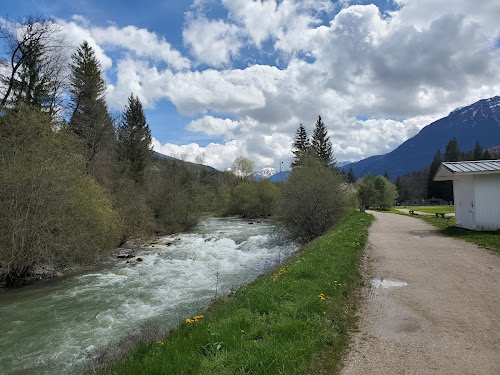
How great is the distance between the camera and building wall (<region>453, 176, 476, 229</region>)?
1414 centimetres

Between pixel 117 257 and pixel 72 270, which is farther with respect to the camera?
pixel 117 257

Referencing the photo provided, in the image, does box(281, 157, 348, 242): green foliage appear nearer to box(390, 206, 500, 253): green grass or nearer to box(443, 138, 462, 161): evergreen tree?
box(390, 206, 500, 253): green grass

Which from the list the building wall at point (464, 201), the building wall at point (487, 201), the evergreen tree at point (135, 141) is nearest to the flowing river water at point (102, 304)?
the building wall at point (464, 201)

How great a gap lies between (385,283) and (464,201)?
36.4ft

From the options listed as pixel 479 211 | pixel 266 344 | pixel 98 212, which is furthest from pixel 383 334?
pixel 98 212

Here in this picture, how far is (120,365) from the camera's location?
4.04m

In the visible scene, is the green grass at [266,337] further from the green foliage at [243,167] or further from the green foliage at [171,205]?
the green foliage at [243,167]

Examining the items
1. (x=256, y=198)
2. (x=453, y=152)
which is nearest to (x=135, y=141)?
(x=256, y=198)

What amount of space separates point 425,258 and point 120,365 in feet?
30.0

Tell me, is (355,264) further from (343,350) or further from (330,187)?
(330,187)

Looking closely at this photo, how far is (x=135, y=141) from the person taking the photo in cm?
3666

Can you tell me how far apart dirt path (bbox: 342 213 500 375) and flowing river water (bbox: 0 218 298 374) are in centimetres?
505

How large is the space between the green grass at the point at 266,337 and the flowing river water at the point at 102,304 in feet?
10.2

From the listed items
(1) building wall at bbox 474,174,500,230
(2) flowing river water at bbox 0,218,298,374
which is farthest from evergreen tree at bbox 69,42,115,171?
(1) building wall at bbox 474,174,500,230
